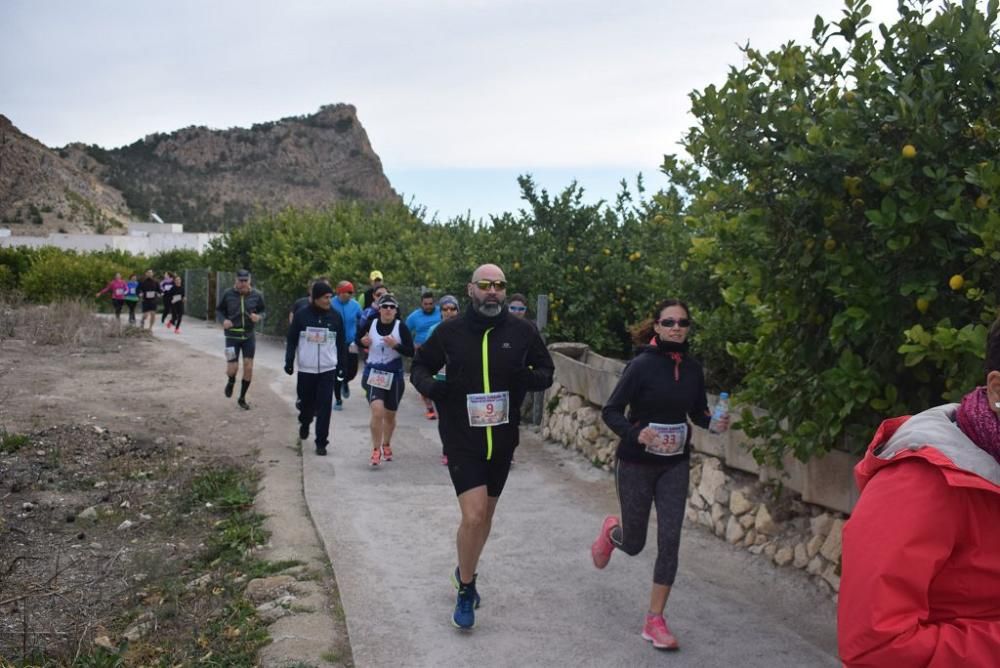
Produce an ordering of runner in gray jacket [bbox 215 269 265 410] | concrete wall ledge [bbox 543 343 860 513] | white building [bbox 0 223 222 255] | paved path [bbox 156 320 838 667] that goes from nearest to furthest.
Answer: paved path [bbox 156 320 838 667], concrete wall ledge [bbox 543 343 860 513], runner in gray jacket [bbox 215 269 265 410], white building [bbox 0 223 222 255]

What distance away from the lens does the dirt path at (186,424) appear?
6145 mm

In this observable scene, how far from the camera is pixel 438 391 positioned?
614 cm

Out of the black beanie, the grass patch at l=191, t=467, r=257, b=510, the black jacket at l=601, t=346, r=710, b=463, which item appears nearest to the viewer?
the black jacket at l=601, t=346, r=710, b=463

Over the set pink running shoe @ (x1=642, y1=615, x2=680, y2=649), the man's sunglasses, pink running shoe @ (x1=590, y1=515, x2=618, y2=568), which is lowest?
pink running shoe @ (x1=642, y1=615, x2=680, y2=649)

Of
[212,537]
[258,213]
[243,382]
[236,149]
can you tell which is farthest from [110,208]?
[212,537]

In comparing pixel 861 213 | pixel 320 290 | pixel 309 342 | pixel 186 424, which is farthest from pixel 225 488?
pixel 861 213

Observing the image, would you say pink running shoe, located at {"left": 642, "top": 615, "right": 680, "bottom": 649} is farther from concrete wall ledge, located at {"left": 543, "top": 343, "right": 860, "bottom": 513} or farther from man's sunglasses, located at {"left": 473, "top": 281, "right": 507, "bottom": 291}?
man's sunglasses, located at {"left": 473, "top": 281, "right": 507, "bottom": 291}

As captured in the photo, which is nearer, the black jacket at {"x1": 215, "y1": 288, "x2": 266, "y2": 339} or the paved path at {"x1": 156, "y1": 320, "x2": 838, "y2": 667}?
the paved path at {"x1": 156, "y1": 320, "x2": 838, "y2": 667}

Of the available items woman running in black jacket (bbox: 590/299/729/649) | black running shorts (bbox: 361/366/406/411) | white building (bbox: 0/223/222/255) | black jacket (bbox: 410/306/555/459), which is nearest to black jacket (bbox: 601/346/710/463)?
woman running in black jacket (bbox: 590/299/729/649)

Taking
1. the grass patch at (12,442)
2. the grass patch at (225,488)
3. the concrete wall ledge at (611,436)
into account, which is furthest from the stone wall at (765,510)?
the grass patch at (12,442)

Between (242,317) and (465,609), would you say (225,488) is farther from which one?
(242,317)

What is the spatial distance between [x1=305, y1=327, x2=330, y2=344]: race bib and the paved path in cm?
163

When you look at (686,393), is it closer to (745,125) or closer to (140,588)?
(745,125)

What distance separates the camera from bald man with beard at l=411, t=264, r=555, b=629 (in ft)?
19.9
